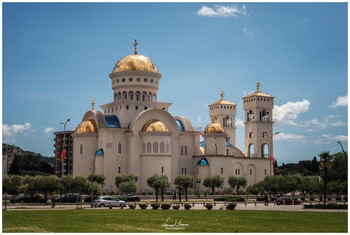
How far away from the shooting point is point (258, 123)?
312ft

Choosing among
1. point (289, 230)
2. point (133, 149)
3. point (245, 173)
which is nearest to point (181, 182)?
point (133, 149)

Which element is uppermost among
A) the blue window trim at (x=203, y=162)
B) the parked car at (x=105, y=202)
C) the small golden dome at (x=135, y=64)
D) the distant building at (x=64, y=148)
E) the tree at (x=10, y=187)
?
the small golden dome at (x=135, y=64)

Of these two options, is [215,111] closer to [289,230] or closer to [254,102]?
[254,102]

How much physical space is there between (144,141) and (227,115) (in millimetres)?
25646

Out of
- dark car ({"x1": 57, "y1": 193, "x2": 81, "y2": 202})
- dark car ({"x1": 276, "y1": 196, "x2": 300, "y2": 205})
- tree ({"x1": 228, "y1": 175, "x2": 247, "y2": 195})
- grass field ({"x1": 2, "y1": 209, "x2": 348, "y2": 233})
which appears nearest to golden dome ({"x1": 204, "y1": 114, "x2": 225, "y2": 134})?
tree ({"x1": 228, "y1": 175, "x2": 247, "y2": 195})

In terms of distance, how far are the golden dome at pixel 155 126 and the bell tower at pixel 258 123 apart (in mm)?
19493

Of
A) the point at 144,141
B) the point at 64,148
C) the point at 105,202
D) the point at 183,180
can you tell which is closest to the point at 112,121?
the point at 144,141

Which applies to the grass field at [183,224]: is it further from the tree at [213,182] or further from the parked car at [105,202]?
the tree at [213,182]

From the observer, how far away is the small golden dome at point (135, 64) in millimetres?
84812

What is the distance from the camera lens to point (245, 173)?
91125 millimetres

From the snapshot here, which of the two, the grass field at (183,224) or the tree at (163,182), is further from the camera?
the tree at (163,182)

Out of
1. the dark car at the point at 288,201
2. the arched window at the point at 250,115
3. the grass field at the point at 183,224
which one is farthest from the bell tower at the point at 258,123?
the grass field at the point at 183,224

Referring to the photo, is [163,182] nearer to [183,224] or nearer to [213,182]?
[213,182]

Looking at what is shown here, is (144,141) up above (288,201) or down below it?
above
